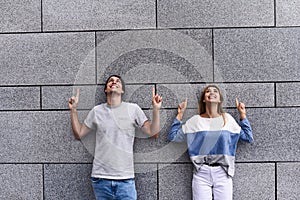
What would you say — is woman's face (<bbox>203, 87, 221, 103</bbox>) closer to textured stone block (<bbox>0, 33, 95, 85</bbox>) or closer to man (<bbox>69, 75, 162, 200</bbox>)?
man (<bbox>69, 75, 162, 200</bbox>)

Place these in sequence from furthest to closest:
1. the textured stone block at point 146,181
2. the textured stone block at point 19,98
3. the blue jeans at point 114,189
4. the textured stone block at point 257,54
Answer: the textured stone block at point 19,98 < the textured stone block at point 146,181 < the textured stone block at point 257,54 < the blue jeans at point 114,189

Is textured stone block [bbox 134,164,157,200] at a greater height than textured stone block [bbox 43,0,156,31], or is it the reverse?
textured stone block [bbox 43,0,156,31]

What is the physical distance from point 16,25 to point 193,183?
2.77 meters

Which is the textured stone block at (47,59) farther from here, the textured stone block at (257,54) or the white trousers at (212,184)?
the white trousers at (212,184)

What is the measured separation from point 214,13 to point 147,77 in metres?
1.06

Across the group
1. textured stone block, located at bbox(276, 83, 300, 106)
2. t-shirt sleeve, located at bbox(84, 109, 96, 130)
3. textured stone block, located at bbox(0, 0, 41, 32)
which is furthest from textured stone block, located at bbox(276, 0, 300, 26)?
textured stone block, located at bbox(0, 0, 41, 32)

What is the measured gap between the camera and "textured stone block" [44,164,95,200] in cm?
518

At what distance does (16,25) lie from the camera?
207 inches

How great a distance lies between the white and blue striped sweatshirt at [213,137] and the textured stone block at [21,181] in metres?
1.68

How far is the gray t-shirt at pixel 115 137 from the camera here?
4793 millimetres

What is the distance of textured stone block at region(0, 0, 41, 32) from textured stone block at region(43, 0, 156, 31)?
0.11m

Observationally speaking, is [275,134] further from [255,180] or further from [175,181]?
[175,181]

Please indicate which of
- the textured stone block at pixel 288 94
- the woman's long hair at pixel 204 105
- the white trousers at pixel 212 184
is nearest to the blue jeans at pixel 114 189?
the white trousers at pixel 212 184

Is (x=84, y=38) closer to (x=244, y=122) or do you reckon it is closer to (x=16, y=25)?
(x=16, y=25)
